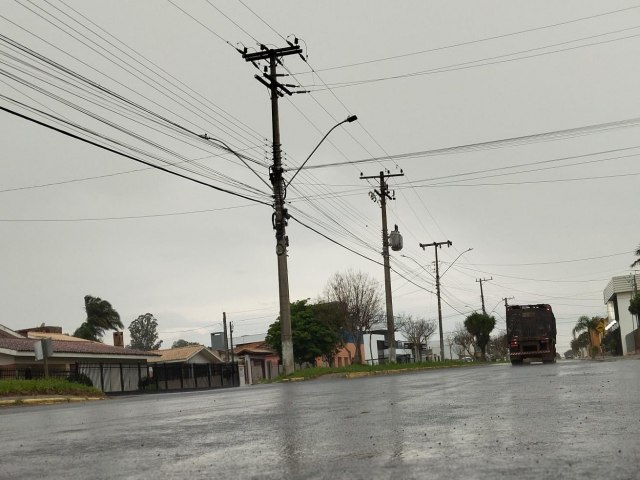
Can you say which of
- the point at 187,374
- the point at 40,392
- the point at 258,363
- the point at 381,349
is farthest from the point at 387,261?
the point at 381,349

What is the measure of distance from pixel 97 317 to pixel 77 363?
4360cm

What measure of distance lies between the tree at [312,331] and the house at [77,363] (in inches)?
976

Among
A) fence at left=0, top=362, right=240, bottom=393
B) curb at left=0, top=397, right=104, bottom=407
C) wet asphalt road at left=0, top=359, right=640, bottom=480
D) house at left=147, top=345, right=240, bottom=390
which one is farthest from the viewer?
house at left=147, top=345, right=240, bottom=390

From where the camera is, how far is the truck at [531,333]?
44656 mm

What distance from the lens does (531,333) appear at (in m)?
45.1

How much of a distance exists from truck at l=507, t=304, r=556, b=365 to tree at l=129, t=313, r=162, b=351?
308 ft

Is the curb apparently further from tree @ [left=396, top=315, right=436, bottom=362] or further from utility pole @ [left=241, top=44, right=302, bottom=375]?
tree @ [left=396, top=315, right=436, bottom=362]

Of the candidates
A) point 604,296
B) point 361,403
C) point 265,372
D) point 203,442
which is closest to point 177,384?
point 265,372

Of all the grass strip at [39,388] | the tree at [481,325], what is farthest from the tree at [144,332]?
the grass strip at [39,388]

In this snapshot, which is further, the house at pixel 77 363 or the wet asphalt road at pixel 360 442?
the house at pixel 77 363

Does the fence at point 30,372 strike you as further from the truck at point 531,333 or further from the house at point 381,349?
the house at point 381,349

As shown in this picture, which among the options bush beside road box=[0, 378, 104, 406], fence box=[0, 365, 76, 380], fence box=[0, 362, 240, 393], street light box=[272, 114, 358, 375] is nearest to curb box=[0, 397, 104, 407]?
bush beside road box=[0, 378, 104, 406]

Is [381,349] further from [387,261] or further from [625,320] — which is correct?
[387,261]

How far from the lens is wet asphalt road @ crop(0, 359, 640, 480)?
210 inches
